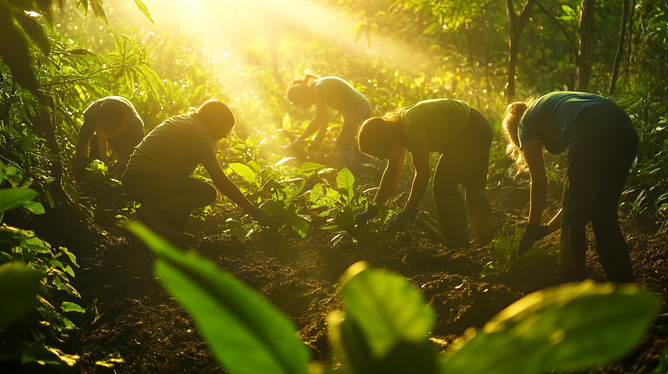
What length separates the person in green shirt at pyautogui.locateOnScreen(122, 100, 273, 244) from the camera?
399cm

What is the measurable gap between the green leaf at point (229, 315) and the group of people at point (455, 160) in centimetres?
274

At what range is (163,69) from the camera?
887 centimetres

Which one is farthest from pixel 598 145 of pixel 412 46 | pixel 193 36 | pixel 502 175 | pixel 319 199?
pixel 193 36

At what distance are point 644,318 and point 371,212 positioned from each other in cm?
363

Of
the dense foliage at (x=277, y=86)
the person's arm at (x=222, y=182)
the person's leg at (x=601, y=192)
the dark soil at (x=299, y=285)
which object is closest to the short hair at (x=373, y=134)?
the dense foliage at (x=277, y=86)

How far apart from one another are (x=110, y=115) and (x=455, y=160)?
328cm

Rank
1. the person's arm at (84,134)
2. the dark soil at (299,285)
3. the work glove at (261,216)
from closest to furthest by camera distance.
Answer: the dark soil at (299,285), the work glove at (261,216), the person's arm at (84,134)

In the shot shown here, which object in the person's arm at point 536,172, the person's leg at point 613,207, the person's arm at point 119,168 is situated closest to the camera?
the person's leg at point 613,207

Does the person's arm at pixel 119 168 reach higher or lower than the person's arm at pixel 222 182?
lower

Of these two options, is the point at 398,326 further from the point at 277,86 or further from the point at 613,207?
the point at 277,86

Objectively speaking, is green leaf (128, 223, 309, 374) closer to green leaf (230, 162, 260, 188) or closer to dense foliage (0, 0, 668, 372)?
dense foliage (0, 0, 668, 372)

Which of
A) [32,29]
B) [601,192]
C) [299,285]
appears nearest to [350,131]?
[299,285]

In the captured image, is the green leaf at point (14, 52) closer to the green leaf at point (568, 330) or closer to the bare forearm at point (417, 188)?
the green leaf at point (568, 330)

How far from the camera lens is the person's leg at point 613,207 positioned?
2588mm
